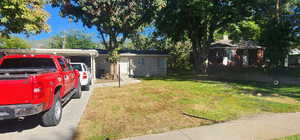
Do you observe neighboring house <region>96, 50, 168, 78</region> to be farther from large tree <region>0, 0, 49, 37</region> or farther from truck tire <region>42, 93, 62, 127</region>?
truck tire <region>42, 93, 62, 127</region>

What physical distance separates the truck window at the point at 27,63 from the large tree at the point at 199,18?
11.3m

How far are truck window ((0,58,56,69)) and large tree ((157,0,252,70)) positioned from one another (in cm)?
1130

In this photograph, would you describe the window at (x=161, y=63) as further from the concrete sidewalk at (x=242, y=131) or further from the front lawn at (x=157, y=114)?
the concrete sidewalk at (x=242, y=131)

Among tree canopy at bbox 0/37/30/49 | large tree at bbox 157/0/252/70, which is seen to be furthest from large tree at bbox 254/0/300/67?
tree canopy at bbox 0/37/30/49

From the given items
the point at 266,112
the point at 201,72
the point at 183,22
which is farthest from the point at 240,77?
the point at 266,112

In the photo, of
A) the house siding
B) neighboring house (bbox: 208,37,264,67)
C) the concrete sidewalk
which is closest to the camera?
the concrete sidewalk

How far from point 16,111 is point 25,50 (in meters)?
9.70

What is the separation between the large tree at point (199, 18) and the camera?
46.0 feet

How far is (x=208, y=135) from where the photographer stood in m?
3.82

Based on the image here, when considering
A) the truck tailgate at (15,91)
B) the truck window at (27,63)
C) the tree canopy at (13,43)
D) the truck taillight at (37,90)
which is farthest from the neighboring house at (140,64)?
the truck tailgate at (15,91)

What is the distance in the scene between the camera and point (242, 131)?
13.1ft

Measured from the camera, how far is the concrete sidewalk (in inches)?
148

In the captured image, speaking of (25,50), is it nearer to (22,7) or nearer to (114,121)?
(22,7)

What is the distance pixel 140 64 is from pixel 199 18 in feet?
27.8
